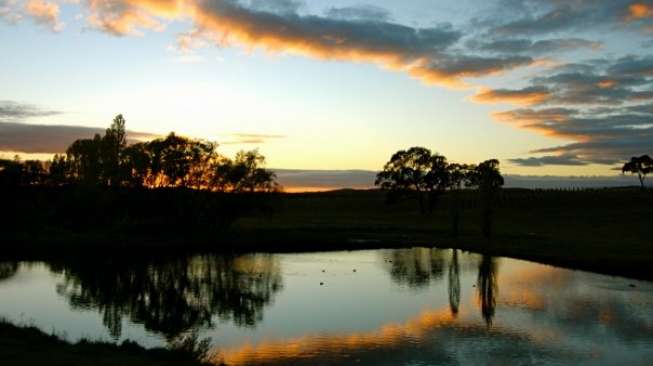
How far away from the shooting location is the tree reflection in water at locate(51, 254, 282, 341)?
30000 millimetres

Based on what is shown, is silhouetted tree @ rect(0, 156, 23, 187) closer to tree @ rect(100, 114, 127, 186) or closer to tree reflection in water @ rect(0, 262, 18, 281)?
tree @ rect(100, 114, 127, 186)

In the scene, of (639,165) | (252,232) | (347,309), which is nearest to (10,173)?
(252,232)

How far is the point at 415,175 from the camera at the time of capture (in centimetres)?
11769

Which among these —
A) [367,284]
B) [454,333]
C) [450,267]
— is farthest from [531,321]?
[450,267]

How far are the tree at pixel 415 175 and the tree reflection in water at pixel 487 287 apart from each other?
6059 centimetres

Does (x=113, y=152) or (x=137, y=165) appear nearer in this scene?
(x=137, y=165)

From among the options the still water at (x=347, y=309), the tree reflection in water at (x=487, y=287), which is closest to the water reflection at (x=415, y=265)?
the still water at (x=347, y=309)

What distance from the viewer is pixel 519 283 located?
1645 inches

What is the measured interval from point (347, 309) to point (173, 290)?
1281 cm

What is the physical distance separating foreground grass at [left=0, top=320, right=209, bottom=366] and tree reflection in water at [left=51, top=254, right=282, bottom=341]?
4.96 meters

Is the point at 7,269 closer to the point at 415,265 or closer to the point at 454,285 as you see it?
the point at 415,265

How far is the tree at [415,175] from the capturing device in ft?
385

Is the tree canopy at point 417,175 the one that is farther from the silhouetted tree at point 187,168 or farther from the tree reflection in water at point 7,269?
the tree reflection in water at point 7,269

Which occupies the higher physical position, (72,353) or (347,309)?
(72,353)
